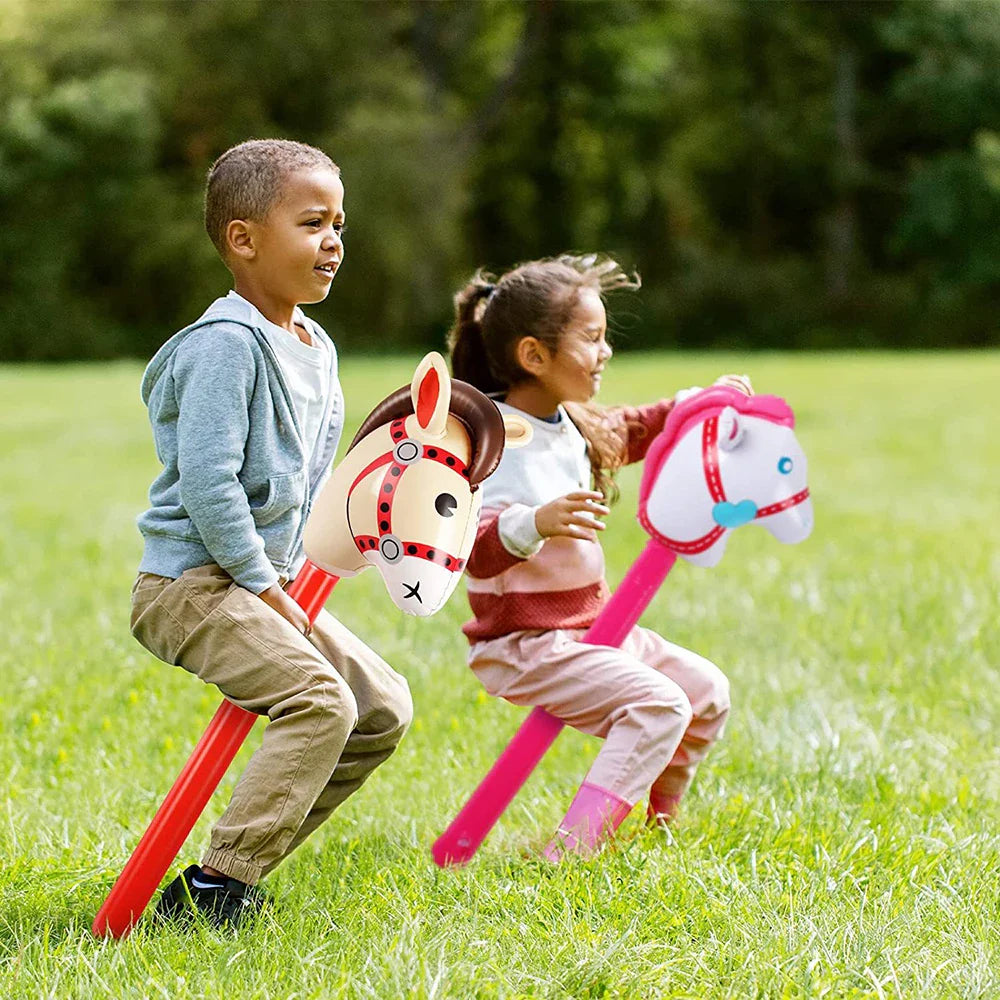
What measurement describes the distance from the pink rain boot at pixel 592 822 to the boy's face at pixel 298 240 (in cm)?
124

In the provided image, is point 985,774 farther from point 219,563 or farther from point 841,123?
point 841,123

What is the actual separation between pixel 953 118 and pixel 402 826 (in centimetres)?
3496

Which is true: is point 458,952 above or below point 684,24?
below

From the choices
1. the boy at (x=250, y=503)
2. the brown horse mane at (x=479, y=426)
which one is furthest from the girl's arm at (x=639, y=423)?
the boy at (x=250, y=503)

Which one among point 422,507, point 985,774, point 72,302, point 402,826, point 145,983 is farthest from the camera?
point 72,302

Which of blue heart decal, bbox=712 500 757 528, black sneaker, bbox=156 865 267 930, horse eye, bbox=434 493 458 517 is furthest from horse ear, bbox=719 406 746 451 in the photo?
black sneaker, bbox=156 865 267 930

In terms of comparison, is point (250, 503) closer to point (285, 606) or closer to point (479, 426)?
point (285, 606)

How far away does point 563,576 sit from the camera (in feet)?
10.9

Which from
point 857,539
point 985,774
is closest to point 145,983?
point 985,774

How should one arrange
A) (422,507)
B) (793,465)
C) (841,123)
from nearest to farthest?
1. (422,507)
2. (793,465)
3. (841,123)

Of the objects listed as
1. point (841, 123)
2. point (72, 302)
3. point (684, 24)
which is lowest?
point (72, 302)

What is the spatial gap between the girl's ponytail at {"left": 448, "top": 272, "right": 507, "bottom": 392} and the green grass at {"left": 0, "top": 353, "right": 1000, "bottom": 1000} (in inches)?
42.1

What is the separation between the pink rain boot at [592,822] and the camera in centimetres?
318

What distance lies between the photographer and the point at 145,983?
8.23 feet
